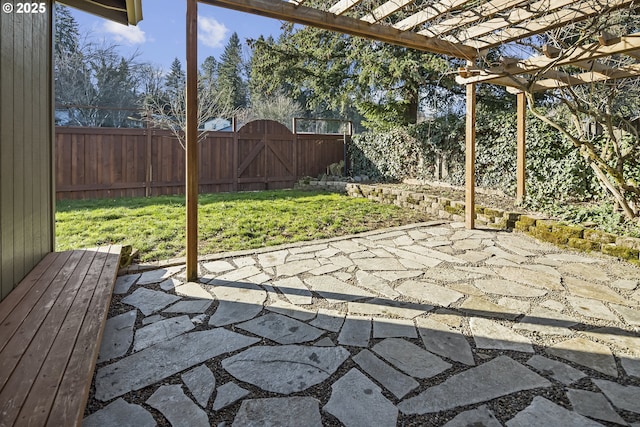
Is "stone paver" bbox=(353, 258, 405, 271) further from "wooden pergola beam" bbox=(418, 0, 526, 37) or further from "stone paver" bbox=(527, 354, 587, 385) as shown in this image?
"wooden pergola beam" bbox=(418, 0, 526, 37)

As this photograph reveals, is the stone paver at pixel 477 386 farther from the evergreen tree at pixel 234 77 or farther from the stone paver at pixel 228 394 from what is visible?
the evergreen tree at pixel 234 77

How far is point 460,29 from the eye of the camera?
4.14 m

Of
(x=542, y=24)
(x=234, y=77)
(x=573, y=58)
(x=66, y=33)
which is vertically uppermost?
(x=234, y=77)

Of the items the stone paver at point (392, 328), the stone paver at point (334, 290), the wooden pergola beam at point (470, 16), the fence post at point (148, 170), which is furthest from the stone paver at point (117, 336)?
the fence post at point (148, 170)

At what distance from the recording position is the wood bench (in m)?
1.25

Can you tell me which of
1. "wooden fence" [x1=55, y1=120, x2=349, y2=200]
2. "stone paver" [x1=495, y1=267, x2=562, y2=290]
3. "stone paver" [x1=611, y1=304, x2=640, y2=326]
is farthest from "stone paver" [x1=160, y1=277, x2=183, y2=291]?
"wooden fence" [x1=55, y1=120, x2=349, y2=200]

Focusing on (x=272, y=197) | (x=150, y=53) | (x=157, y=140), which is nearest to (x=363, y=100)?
(x=272, y=197)

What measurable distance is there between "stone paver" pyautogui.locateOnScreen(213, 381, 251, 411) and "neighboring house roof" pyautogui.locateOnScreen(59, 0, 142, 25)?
313 centimetres

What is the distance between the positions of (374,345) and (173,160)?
7134 millimetres

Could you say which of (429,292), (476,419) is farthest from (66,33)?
(476,419)

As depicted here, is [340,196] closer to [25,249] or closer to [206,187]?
[206,187]

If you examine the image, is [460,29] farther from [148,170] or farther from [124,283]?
[148,170]

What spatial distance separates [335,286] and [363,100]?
7.37 meters

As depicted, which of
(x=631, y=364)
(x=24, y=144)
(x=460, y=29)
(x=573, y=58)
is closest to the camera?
(x=631, y=364)
